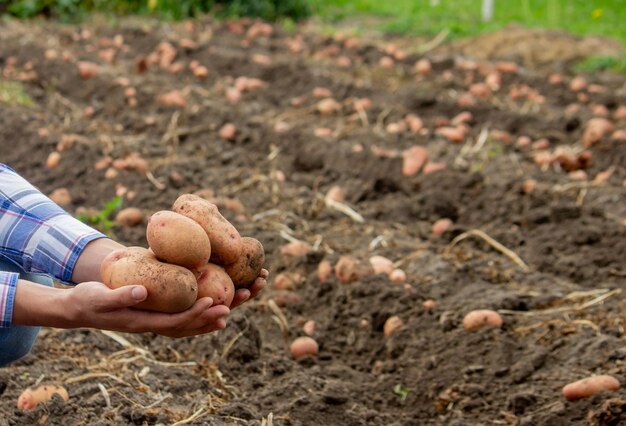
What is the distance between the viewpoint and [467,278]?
381 cm

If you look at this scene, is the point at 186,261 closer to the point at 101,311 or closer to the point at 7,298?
the point at 101,311

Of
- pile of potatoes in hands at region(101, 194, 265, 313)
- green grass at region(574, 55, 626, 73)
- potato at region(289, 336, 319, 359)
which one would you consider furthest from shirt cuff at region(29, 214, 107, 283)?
green grass at region(574, 55, 626, 73)

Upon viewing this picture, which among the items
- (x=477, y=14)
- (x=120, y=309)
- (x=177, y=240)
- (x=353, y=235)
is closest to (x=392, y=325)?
(x=353, y=235)

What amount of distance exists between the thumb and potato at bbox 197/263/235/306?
8.8 inches

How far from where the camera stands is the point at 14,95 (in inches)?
248

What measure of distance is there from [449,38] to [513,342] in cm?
637

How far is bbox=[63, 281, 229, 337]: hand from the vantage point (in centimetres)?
187

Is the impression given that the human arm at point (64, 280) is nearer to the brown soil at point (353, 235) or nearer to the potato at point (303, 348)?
the brown soil at point (353, 235)

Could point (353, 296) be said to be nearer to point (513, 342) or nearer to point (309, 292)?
point (309, 292)

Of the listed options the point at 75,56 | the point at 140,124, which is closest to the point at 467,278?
the point at 140,124

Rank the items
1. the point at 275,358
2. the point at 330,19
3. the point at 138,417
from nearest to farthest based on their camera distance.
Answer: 1. the point at 138,417
2. the point at 275,358
3. the point at 330,19

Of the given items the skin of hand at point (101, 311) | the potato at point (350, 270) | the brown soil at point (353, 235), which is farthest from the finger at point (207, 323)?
the potato at point (350, 270)

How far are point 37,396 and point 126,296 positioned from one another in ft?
3.10

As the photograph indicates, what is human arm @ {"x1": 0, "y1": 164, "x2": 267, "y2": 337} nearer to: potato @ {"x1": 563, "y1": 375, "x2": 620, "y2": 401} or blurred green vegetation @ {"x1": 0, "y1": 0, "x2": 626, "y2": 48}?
potato @ {"x1": 563, "y1": 375, "x2": 620, "y2": 401}
